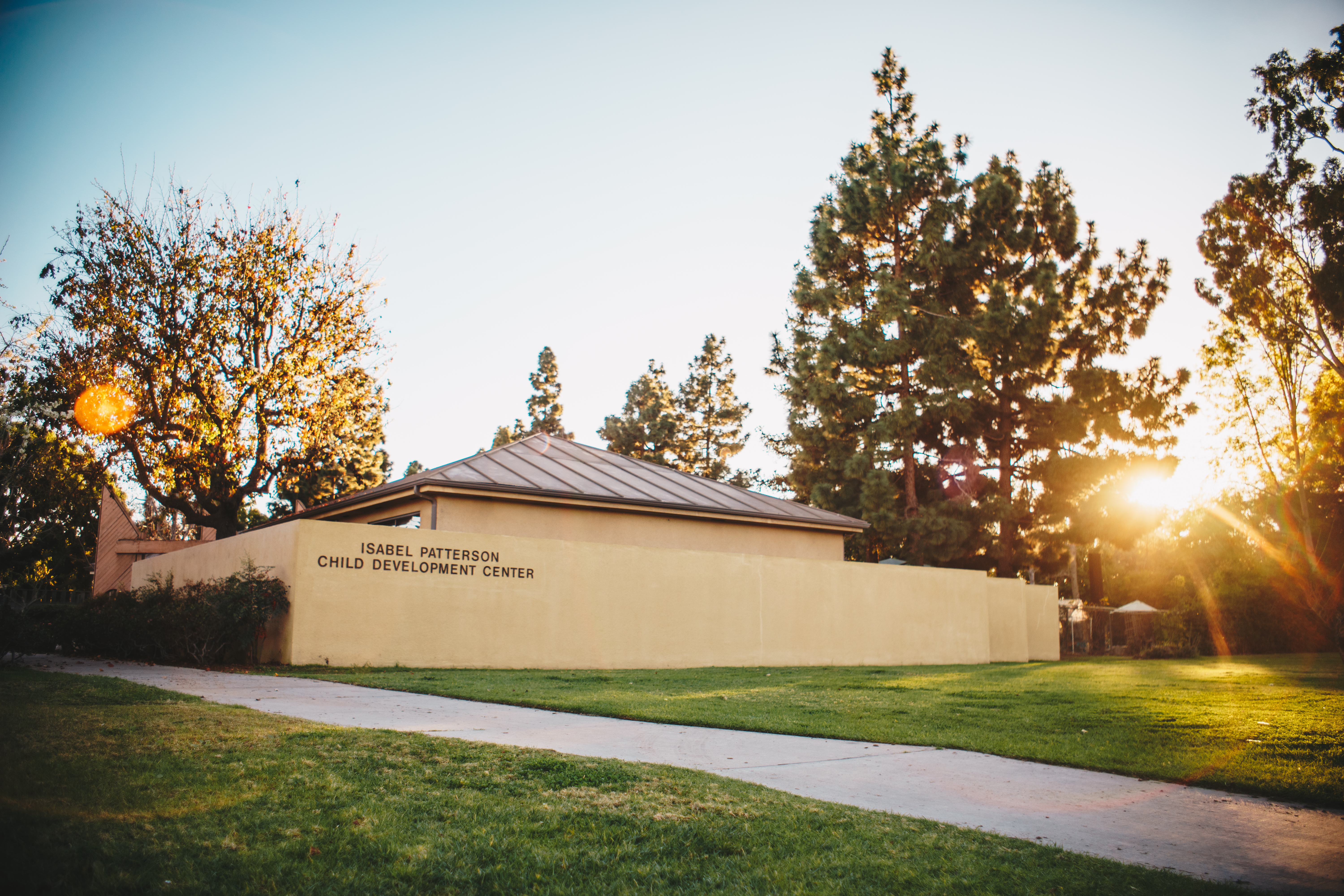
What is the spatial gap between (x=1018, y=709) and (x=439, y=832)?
8.24 metres

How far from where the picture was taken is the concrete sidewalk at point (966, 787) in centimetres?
421

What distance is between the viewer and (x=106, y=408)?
23.3 metres

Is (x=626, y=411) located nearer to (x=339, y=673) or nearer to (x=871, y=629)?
(x=871, y=629)

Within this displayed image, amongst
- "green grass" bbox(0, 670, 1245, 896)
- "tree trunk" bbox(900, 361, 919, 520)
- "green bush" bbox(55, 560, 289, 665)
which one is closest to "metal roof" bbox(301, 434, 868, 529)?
"green bush" bbox(55, 560, 289, 665)

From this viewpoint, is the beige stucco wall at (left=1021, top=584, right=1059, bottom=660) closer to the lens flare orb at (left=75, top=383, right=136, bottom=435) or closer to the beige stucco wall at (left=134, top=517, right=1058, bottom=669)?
the beige stucco wall at (left=134, top=517, right=1058, bottom=669)

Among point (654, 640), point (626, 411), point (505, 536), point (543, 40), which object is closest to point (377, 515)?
point (505, 536)

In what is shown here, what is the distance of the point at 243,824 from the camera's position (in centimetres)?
371

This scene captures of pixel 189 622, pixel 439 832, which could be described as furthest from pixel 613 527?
pixel 439 832

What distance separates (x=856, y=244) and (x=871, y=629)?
61.0 feet

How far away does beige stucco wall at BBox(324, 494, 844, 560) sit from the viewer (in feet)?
60.6

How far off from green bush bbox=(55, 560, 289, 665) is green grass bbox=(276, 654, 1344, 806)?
126 cm

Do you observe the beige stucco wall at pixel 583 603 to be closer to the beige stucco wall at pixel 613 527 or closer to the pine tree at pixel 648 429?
the beige stucco wall at pixel 613 527

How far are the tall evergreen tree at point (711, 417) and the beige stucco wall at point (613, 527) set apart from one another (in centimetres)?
2806

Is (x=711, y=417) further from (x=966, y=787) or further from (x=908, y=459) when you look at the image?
(x=966, y=787)
